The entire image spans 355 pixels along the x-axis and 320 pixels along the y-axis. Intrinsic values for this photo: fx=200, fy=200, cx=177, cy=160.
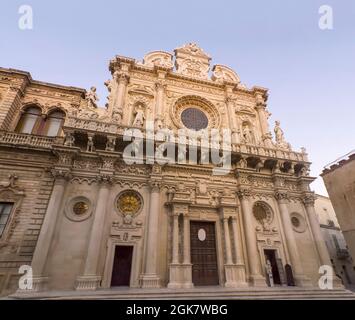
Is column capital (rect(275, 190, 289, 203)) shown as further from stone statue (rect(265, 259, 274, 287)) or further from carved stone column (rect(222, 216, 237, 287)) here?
carved stone column (rect(222, 216, 237, 287))

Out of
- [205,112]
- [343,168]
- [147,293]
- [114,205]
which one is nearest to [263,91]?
[205,112]

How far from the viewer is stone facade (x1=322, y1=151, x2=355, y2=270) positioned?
1659 centimetres

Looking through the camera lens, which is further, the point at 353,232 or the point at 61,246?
the point at 353,232

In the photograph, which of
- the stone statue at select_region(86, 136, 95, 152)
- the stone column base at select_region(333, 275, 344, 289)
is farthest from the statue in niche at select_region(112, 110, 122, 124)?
the stone column base at select_region(333, 275, 344, 289)

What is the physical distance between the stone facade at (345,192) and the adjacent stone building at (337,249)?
17.1 feet

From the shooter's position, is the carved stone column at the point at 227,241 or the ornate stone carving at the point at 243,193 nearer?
the carved stone column at the point at 227,241

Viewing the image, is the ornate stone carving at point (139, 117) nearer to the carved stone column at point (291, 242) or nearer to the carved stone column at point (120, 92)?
the carved stone column at point (120, 92)

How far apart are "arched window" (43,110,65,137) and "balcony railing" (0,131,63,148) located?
1.64 meters

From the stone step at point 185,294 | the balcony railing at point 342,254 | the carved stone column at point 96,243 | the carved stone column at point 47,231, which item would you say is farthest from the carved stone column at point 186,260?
the balcony railing at point 342,254

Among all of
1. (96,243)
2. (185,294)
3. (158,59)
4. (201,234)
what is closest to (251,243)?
(201,234)

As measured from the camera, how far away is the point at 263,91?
18578 millimetres

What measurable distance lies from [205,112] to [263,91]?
6271mm

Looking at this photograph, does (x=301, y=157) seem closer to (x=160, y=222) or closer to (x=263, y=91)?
(x=263, y=91)

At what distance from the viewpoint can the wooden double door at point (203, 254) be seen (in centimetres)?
1084
